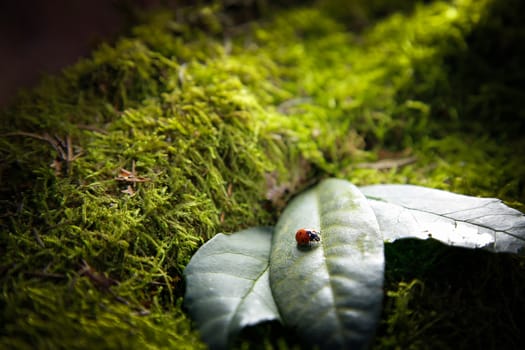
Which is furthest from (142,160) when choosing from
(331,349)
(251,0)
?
(251,0)

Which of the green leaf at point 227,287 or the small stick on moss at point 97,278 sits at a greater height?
the small stick on moss at point 97,278

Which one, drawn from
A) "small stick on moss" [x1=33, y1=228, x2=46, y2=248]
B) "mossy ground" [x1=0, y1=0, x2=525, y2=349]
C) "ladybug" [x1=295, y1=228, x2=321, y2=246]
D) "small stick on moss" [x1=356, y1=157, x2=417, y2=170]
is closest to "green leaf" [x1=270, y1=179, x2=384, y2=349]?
"ladybug" [x1=295, y1=228, x2=321, y2=246]

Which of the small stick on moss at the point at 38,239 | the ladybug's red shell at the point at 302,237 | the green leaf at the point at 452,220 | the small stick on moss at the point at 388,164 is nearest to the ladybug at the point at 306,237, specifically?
the ladybug's red shell at the point at 302,237

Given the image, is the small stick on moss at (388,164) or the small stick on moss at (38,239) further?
the small stick on moss at (388,164)

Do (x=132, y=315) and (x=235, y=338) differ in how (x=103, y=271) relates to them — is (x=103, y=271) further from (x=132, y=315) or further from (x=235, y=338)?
(x=235, y=338)

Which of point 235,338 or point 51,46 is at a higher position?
point 51,46

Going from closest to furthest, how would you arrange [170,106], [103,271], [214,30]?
[103,271] < [170,106] < [214,30]

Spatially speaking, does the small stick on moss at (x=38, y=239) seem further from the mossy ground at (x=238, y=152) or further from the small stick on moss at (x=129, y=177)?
the small stick on moss at (x=129, y=177)

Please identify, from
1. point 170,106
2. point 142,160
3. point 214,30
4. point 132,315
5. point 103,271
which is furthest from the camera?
point 214,30

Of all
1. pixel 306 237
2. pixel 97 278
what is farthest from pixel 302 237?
pixel 97 278
